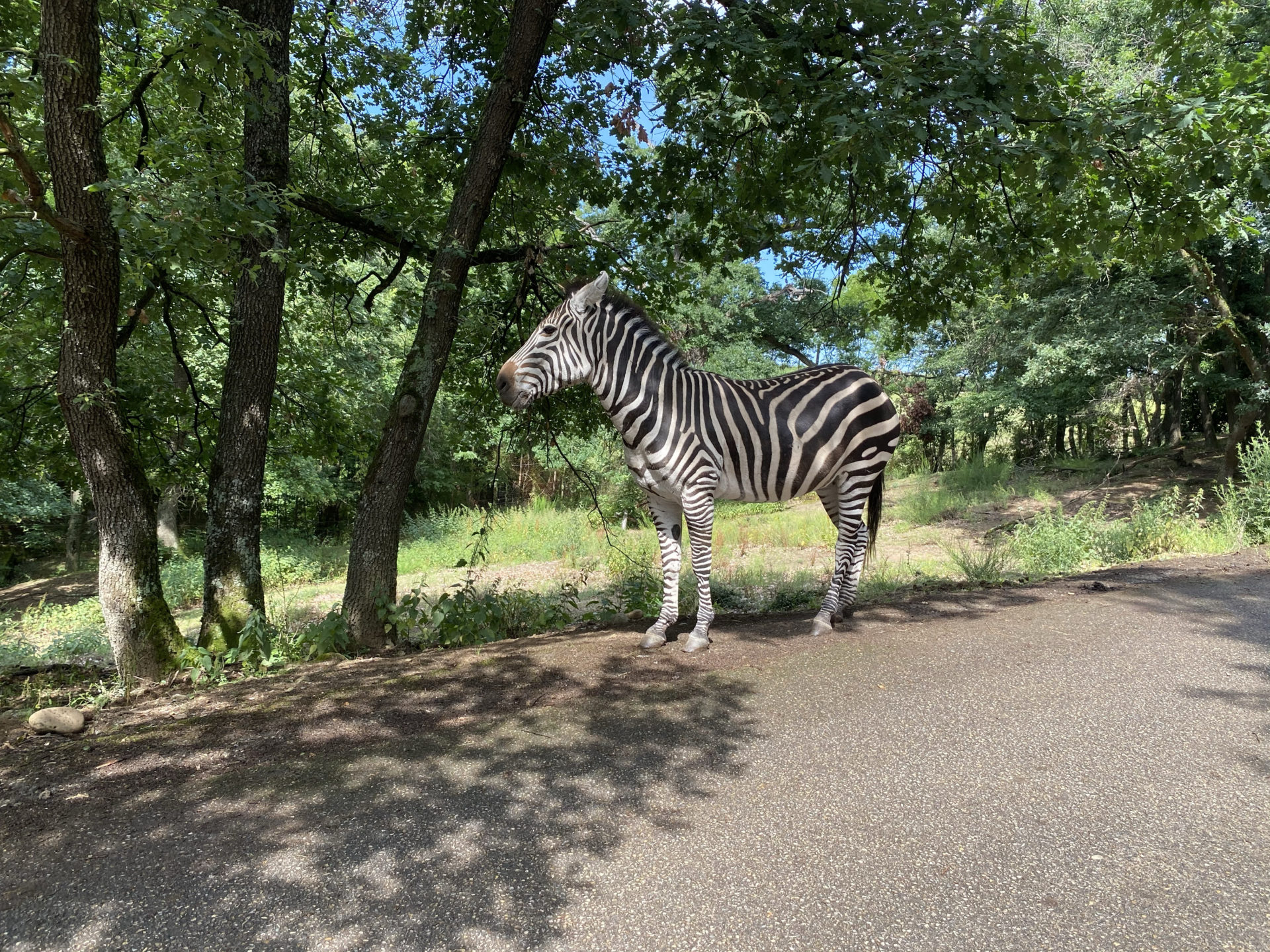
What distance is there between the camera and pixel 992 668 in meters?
4.43

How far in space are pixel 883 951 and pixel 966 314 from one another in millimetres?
23562

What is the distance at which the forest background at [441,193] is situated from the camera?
4.75 m

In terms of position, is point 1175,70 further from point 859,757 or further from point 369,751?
point 369,751

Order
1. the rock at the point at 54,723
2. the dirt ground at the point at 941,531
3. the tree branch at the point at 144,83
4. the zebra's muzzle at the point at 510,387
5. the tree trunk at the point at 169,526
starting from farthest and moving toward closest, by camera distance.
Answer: the tree trunk at the point at 169,526 < the dirt ground at the point at 941,531 < the zebra's muzzle at the point at 510,387 < the tree branch at the point at 144,83 < the rock at the point at 54,723

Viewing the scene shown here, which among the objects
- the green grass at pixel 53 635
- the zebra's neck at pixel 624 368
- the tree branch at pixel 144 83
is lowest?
the green grass at pixel 53 635

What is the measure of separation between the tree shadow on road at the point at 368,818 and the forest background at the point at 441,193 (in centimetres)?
215

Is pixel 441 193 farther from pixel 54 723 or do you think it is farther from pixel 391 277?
pixel 54 723

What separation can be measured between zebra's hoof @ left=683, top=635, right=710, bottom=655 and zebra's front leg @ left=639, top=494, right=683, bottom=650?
0.73ft

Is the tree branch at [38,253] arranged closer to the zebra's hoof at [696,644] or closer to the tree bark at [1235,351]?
the zebra's hoof at [696,644]

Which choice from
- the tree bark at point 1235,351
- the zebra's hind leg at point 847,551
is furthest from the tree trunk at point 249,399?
the tree bark at point 1235,351

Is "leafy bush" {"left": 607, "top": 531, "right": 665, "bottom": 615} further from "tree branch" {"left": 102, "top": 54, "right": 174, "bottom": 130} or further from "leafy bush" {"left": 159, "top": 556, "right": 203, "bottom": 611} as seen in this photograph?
"leafy bush" {"left": 159, "top": 556, "right": 203, "bottom": 611}

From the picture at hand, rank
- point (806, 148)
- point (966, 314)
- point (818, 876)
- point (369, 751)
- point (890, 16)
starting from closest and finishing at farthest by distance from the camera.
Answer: point (818, 876) → point (369, 751) → point (890, 16) → point (806, 148) → point (966, 314)

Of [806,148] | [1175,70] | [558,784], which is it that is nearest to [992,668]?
[558,784]

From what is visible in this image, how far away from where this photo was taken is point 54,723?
3898mm
